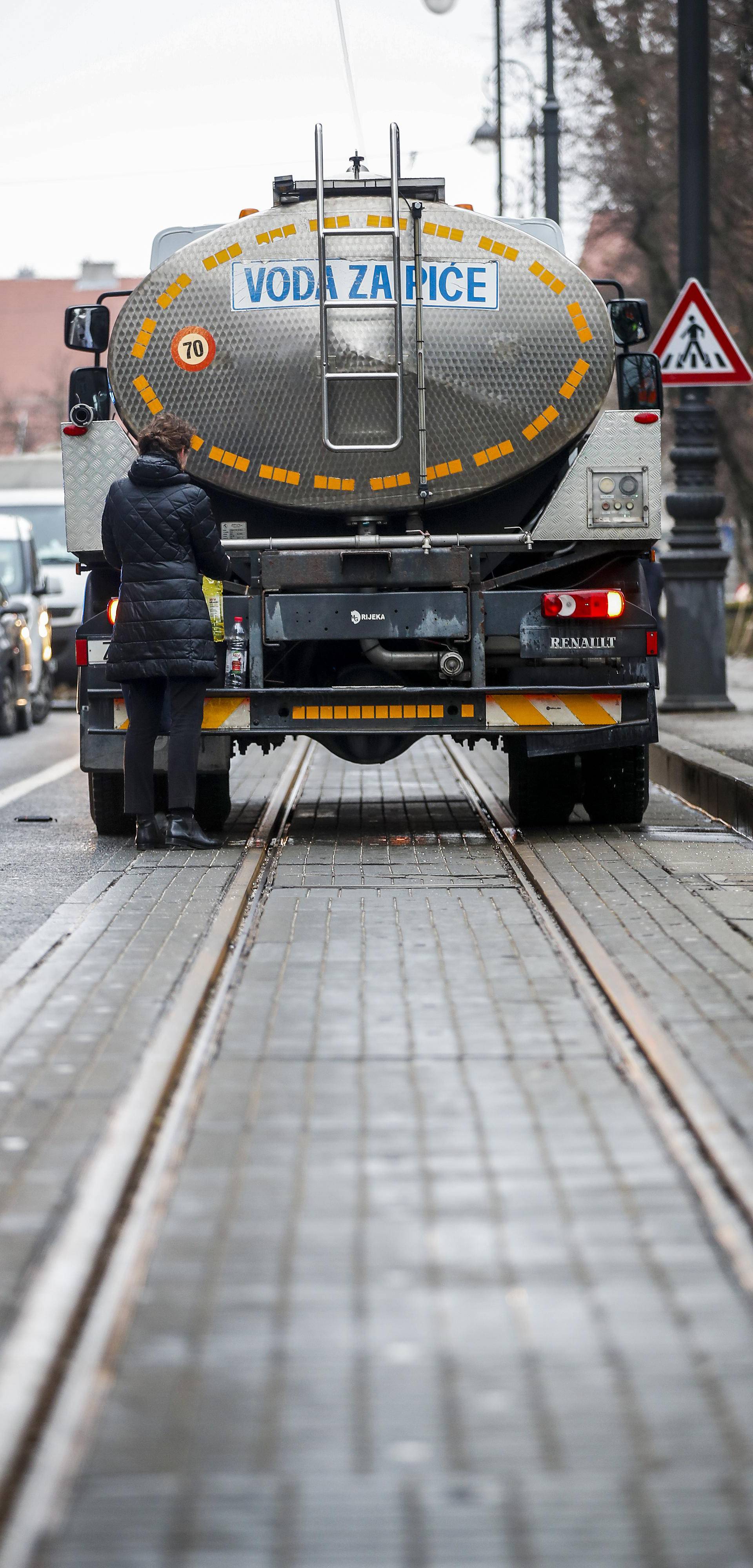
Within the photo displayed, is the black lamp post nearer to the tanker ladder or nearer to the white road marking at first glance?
the white road marking

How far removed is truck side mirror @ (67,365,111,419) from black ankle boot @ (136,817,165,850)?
2.00m

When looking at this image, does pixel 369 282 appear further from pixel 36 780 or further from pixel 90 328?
pixel 36 780

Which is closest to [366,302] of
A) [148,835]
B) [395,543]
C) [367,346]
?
[367,346]

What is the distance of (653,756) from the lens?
14859 mm

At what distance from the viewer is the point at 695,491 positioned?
1817cm

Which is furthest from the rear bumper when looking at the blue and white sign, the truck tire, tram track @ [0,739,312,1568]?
the truck tire

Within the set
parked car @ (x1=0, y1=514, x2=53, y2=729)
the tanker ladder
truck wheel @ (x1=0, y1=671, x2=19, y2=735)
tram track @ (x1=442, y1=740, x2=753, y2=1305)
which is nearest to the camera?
tram track @ (x1=442, y1=740, x2=753, y2=1305)

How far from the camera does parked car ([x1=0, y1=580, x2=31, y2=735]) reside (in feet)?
67.9

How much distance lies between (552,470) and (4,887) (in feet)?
11.2

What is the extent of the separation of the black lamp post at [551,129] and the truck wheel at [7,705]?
12.6 metres

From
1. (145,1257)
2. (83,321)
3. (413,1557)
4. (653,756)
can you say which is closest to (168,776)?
(83,321)

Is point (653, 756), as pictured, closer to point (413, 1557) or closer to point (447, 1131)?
point (447, 1131)

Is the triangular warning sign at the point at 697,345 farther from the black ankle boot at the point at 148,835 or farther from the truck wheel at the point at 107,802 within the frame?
the black ankle boot at the point at 148,835

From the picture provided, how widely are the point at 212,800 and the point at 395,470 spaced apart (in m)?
1.89
